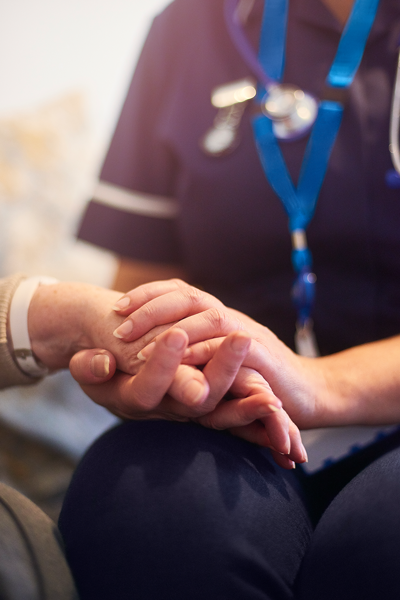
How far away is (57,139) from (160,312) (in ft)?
2.05

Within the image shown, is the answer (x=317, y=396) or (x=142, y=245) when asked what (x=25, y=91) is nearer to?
(x=142, y=245)

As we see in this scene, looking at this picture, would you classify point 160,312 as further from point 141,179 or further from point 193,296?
point 141,179

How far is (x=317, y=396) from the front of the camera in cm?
45

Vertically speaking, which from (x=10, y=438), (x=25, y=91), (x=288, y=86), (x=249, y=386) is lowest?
(x=10, y=438)

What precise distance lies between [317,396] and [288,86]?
1.37 feet

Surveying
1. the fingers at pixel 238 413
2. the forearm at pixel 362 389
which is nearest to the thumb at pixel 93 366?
the fingers at pixel 238 413

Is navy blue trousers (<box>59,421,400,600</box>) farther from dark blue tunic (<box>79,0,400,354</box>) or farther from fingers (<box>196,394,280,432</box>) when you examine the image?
dark blue tunic (<box>79,0,400,354</box>)

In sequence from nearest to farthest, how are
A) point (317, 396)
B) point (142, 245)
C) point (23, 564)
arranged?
point (23, 564), point (317, 396), point (142, 245)

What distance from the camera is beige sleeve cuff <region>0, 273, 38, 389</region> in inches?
18.4

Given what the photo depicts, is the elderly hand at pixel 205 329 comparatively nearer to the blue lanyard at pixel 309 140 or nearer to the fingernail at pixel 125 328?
the fingernail at pixel 125 328

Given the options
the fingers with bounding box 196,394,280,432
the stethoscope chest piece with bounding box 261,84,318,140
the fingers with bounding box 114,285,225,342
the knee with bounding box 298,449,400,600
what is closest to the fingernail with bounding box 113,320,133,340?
the fingers with bounding box 114,285,225,342

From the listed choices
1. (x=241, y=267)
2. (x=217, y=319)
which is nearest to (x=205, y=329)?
(x=217, y=319)

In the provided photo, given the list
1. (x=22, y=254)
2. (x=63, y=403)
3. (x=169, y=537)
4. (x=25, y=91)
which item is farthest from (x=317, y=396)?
(x=25, y=91)

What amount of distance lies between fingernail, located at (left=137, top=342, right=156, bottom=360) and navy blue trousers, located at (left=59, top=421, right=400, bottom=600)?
0.24 feet
